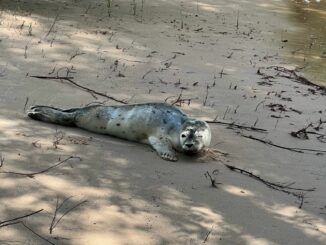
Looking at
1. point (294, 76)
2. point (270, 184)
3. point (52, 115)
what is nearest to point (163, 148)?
point (270, 184)

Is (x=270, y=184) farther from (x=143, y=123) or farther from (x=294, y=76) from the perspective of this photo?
(x=294, y=76)

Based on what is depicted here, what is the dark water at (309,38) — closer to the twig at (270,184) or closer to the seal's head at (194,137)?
the seal's head at (194,137)

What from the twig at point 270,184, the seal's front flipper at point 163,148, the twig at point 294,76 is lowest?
the twig at point 294,76

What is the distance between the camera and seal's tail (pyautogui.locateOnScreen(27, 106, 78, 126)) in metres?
6.09

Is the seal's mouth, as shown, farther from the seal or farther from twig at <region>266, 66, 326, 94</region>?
twig at <region>266, 66, 326, 94</region>

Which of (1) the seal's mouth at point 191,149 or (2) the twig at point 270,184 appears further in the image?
(1) the seal's mouth at point 191,149

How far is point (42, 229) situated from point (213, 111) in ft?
13.4

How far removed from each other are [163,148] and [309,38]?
9.62 m

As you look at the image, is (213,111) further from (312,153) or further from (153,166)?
(153,166)

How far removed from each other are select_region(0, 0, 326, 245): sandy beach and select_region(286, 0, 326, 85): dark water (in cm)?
30

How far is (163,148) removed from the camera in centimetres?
571

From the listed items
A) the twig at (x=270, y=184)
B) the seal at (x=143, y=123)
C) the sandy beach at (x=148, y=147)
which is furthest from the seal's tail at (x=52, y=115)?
the twig at (x=270, y=184)

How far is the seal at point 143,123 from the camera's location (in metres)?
5.80

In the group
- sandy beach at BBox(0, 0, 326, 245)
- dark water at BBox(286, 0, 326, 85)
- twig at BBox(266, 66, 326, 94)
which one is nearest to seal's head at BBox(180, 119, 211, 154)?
sandy beach at BBox(0, 0, 326, 245)
